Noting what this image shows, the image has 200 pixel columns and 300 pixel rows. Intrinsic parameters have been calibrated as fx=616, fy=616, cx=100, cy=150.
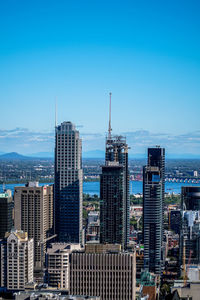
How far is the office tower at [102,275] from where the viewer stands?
74.7 ft

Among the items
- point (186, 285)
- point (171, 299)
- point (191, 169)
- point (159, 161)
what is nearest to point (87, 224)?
point (159, 161)

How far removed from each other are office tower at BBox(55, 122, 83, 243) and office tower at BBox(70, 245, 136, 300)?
19.6m

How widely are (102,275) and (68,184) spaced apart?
2125 cm

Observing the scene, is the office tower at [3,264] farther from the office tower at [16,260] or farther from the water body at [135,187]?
the water body at [135,187]

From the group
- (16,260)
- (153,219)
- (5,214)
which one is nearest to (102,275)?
(16,260)

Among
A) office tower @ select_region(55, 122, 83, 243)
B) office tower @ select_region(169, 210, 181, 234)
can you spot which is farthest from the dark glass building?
office tower @ select_region(169, 210, 181, 234)

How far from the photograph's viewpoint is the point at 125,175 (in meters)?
43.1

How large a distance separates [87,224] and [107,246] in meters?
31.4

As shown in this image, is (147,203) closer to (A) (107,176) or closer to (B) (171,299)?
(A) (107,176)

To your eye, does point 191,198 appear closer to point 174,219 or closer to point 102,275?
point 174,219

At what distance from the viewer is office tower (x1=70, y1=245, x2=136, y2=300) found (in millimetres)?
22766

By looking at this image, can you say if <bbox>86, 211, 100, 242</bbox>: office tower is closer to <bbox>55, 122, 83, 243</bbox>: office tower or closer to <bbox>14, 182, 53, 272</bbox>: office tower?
<bbox>55, 122, 83, 243</bbox>: office tower

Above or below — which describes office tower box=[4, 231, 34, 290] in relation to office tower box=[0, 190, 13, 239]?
below

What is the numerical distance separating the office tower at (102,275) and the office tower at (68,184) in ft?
64.4
